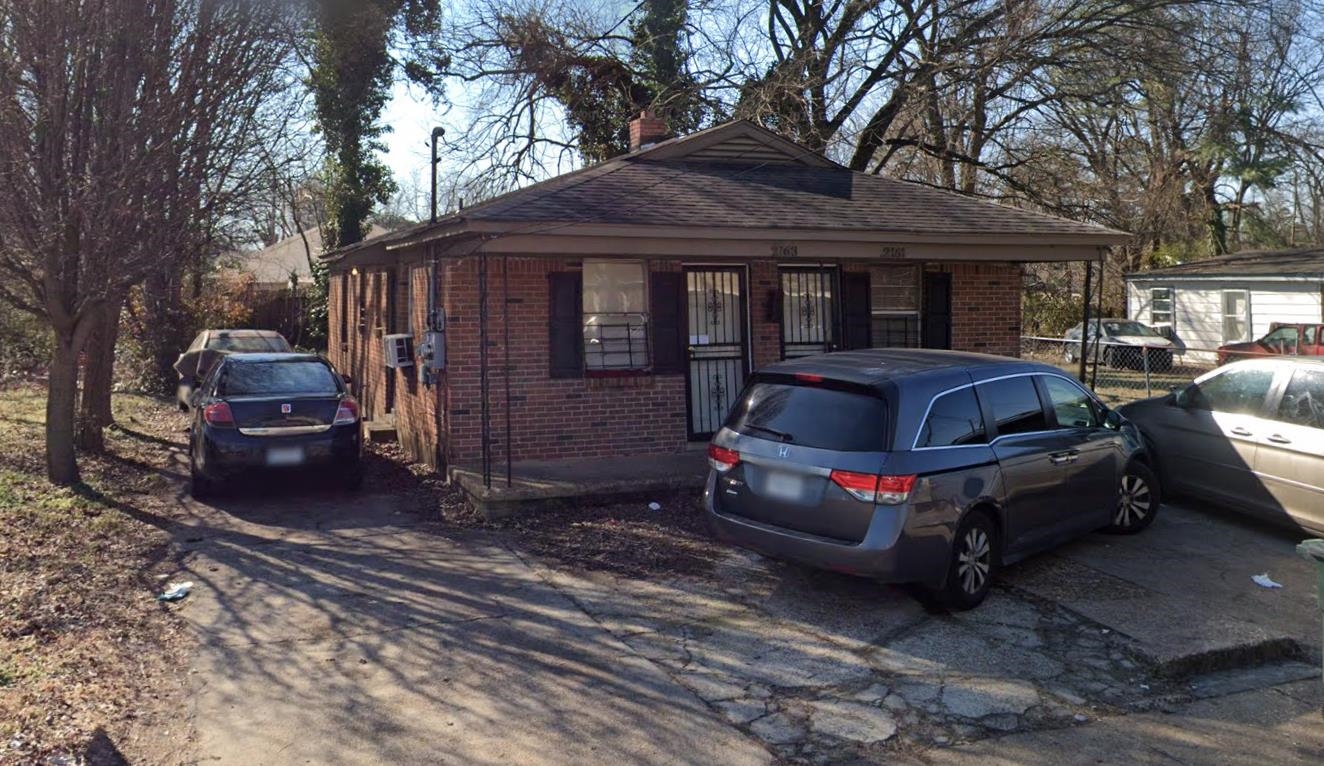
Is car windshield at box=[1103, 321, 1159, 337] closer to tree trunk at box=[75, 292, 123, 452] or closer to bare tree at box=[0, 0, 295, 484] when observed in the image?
tree trunk at box=[75, 292, 123, 452]

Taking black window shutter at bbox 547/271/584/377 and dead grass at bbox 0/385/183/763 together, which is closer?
dead grass at bbox 0/385/183/763

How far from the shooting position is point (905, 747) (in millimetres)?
4781

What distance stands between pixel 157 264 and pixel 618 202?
435 cm

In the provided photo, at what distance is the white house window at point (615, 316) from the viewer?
10.7 metres

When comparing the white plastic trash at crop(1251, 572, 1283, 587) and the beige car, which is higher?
the beige car

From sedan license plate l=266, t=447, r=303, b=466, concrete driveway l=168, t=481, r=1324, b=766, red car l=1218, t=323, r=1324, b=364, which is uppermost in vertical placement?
red car l=1218, t=323, r=1324, b=364

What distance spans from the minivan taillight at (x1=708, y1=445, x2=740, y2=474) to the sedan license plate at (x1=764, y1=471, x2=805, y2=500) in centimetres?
32

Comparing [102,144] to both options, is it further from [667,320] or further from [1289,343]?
[1289,343]

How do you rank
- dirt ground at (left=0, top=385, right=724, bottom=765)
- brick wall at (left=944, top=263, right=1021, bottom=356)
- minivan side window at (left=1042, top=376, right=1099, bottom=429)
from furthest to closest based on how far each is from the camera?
brick wall at (left=944, top=263, right=1021, bottom=356), minivan side window at (left=1042, top=376, right=1099, bottom=429), dirt ground at (left=0, top=385, right=724, bottom=765)

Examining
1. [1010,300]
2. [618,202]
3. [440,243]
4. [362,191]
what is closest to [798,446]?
[618,202]

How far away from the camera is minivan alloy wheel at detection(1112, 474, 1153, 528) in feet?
27.6

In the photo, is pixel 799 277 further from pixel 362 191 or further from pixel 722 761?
pixel 362 191

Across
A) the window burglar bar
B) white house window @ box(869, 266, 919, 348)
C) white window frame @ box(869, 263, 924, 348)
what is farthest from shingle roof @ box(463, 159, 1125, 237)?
the window burglar bar

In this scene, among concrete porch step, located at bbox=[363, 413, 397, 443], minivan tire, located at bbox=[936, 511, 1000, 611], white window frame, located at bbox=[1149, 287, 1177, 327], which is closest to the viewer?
minivan tire, located at bbox=[936, 511, 1000, 611]
